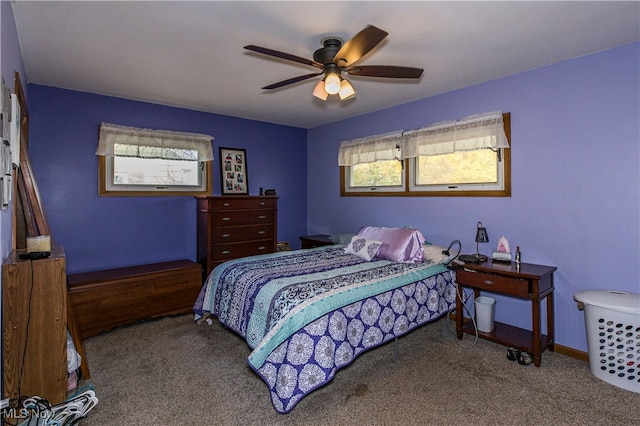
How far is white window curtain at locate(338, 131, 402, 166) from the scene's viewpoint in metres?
4.01

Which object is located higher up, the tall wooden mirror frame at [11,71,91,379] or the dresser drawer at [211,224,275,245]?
the tall wooden mirror frame at [11,71,91,379]

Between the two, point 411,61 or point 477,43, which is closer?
point 477,43

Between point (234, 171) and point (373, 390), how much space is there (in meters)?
3.29

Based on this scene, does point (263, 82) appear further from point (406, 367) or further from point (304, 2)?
point (406, 367)

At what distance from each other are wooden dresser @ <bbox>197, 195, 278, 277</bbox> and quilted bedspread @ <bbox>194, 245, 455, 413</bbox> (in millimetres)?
916

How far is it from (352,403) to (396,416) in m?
0.28

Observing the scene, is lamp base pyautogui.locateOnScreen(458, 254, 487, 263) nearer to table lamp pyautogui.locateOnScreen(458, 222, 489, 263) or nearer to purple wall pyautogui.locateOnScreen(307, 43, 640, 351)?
table lamp pyautogui.locateOnScreen(458, 222, 489, 263)

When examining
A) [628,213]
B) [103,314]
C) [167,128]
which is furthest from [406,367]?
[167,128]

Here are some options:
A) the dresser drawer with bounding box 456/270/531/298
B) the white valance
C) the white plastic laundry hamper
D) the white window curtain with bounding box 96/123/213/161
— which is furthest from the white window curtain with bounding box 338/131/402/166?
the white plastic laundry hamper

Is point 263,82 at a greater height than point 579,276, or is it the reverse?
point 263,82

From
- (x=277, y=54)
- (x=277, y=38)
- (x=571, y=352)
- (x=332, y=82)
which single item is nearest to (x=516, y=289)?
(x=571, y=352)

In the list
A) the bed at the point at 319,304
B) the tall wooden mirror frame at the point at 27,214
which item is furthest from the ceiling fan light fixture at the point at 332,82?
the tall wooden mirror frame at the point at 27,214

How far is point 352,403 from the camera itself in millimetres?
2096

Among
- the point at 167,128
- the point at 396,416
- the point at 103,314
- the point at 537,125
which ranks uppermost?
the point at 167,128
